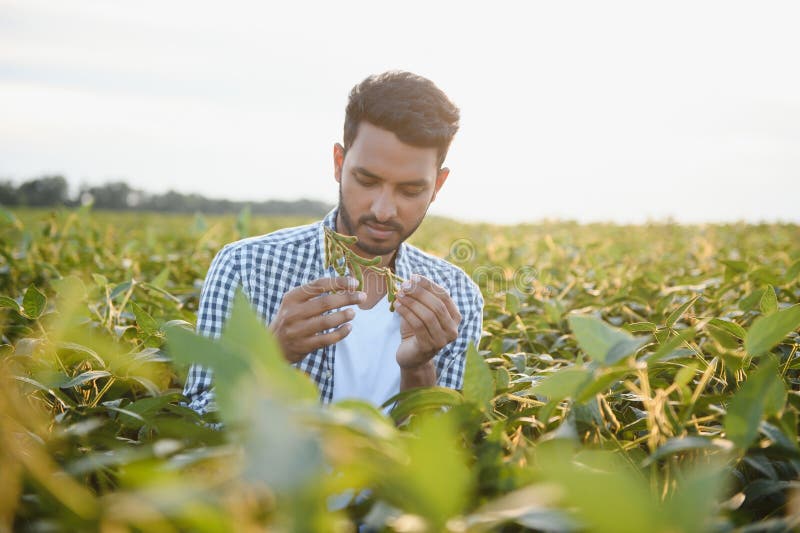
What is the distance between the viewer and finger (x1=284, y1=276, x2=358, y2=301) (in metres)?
1.40

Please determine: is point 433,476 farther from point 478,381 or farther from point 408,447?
point 478,381

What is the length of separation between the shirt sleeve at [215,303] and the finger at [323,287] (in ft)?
1.27

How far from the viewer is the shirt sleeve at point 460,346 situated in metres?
2.19

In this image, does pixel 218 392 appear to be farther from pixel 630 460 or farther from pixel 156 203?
pixel 156 203

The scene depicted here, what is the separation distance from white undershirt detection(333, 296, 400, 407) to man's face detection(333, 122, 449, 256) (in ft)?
1.04

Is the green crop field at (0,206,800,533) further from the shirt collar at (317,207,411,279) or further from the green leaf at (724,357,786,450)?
the shirt collar at (317,207,411,279)

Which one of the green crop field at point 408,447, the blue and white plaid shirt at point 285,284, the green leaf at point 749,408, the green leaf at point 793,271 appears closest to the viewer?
the green crop field at point 408,447

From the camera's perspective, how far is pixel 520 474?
→ 25.2 inches

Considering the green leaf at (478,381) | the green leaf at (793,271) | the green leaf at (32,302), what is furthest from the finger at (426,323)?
the green leaf at (793,271)

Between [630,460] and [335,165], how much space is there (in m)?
1.78

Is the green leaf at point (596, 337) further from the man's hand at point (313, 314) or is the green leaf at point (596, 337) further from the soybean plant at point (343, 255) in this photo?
the man's hand at point (313, 314)

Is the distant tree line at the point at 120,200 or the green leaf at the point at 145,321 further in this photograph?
the distant tree line at the point at 120,200

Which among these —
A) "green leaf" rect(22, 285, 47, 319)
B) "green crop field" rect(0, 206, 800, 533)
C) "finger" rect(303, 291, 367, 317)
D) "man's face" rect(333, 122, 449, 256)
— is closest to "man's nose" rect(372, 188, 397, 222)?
"man's face" rect(333, 122, 449, 256)

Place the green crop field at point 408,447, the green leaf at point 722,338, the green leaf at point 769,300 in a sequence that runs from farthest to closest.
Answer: the green leaf at point 769,300, the green leaf at point 722,338, the green crop field at point 408,447
